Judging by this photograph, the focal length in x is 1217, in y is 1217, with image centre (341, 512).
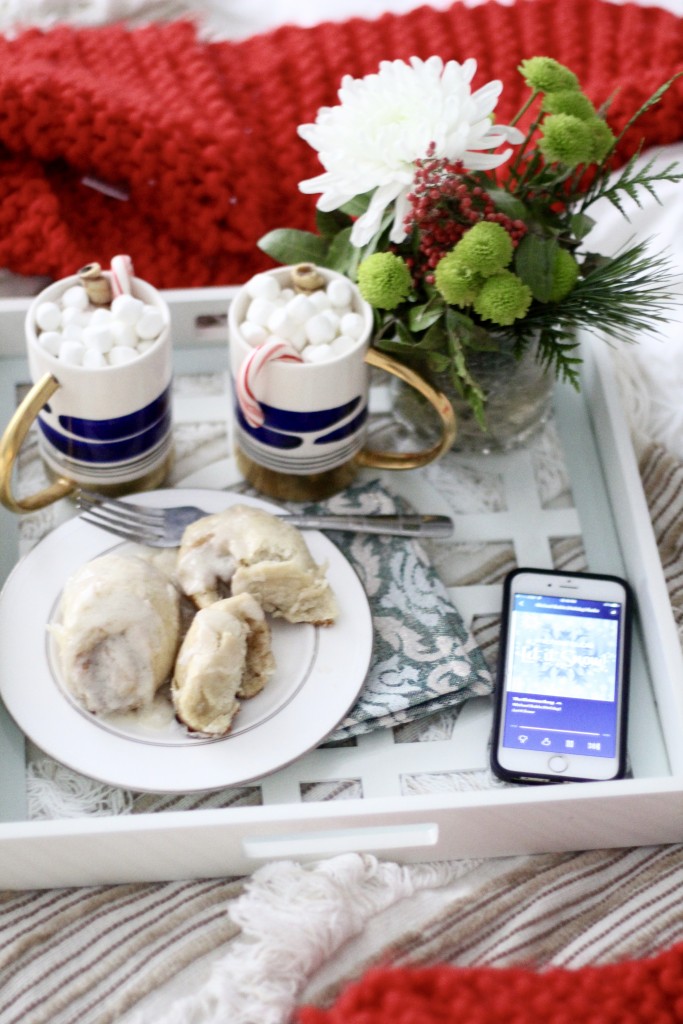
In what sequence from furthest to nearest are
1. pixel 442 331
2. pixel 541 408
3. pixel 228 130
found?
1. pixel 228 130
2. pixel 541 408
3. pixel 442 331

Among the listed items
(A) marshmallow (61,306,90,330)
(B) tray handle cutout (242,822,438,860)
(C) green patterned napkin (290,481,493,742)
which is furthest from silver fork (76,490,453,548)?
(B) tray handle cutout (242,822,438,860)

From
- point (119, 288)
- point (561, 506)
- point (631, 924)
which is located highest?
point (119, 288)

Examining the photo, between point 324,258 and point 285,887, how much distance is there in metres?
0.43

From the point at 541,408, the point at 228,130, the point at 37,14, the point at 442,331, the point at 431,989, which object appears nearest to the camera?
the point at 431,989

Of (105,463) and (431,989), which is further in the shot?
(105,463)

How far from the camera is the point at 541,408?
927mm

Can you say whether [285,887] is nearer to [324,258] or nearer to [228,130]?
[324,258]

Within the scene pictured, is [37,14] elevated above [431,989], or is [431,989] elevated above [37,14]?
[37,14]

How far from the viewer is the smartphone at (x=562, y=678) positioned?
0.78 m

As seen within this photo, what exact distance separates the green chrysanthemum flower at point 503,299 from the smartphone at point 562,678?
19cm

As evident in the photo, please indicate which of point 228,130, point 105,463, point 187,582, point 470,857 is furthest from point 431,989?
point 228,130

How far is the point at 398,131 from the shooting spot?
2.51 ft

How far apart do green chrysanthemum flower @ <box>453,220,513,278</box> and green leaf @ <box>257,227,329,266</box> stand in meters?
0.15

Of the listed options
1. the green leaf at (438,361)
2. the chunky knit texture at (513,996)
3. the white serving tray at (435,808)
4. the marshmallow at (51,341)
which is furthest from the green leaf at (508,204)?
the chunky knit texture at (513,996)
